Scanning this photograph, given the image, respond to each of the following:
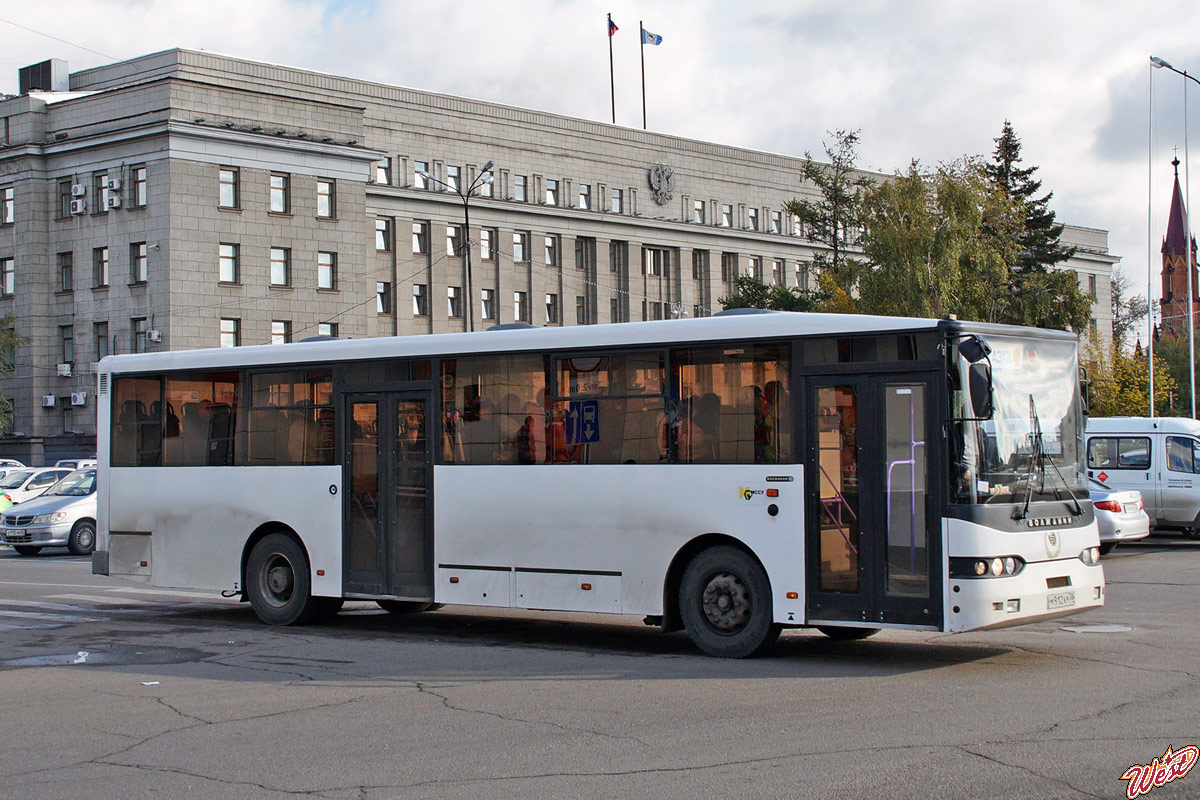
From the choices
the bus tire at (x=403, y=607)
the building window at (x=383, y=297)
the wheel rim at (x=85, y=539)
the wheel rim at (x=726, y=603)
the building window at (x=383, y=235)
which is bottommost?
the bus tire at (x=403, y=607)

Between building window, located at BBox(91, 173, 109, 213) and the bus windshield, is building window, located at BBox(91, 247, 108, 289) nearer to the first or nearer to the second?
building window, located at BBox(91, 173, 109, 213)

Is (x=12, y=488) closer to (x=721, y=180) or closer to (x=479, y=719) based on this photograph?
(x=479, y=719)

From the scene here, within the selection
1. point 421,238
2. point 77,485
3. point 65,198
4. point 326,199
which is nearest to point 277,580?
point 77,485

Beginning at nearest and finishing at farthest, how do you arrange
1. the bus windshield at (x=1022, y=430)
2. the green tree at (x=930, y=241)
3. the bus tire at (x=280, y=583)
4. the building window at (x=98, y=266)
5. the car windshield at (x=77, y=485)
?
1. the bus windshield at (x=1022, y=430)
2. the bus tire at (x=280, y=583)
3. the car windshield at (x=77, y=485)
4. the green tree at (x=930, y=241)
5. the building window at (x=98, y=266)

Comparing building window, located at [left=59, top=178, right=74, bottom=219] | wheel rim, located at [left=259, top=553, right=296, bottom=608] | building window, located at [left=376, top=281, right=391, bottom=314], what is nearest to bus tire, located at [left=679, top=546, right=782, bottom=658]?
wheel rim, located at [left=259, top=553, right=296, bottom=608]

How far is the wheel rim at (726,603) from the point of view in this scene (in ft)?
Result: 38.3

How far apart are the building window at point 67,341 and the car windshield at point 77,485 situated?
114ft

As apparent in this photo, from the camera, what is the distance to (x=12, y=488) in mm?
34250

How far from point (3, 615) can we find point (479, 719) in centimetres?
982

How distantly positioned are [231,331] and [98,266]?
712 cm

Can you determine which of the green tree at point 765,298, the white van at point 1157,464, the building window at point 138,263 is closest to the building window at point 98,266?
the building window at point 138,263

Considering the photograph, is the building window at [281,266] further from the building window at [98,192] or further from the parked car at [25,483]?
the parked car at [25,483]

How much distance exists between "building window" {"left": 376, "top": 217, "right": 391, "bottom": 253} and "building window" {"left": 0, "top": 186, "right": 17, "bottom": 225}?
17.7 metres

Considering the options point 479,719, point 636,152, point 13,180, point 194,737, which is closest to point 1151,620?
point 479,719
